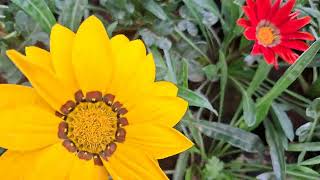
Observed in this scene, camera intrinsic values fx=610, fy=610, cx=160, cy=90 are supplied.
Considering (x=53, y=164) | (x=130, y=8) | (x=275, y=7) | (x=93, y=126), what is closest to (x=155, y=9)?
(x=130, y=8)

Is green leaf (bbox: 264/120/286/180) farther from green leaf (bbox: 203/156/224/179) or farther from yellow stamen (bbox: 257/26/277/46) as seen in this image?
yellow stamen (bbox: 257/26/277/46)

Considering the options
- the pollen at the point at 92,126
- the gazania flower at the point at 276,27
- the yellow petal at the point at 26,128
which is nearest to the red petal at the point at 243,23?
the gazania flower at the point at 276,27

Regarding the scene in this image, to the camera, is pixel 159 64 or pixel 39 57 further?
pixel 159 64

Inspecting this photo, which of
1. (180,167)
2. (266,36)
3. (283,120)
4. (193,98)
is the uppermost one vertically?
(266,36)

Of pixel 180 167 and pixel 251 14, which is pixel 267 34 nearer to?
pixel 251 14

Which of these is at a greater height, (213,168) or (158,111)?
(158,111)
